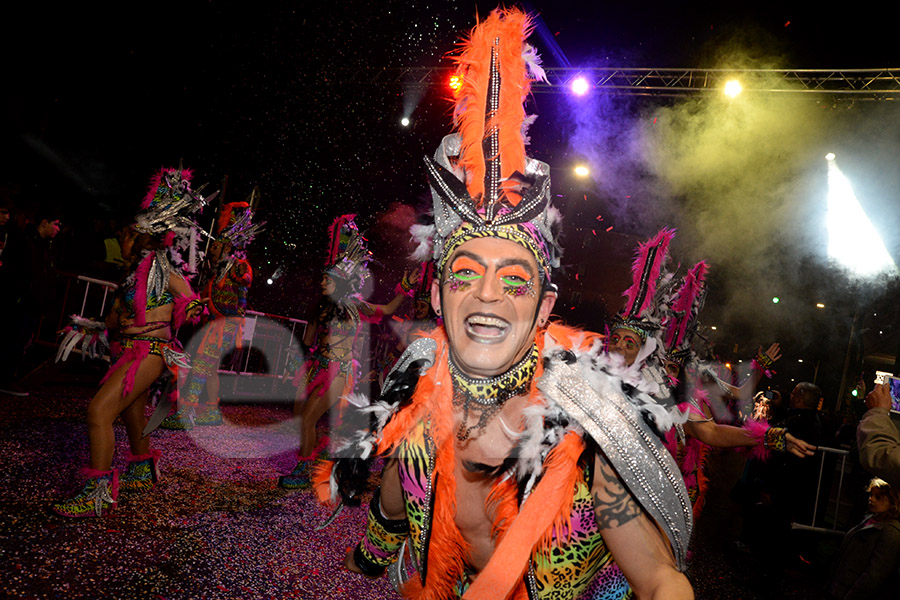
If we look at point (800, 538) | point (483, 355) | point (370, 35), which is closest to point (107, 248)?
point (370, 35)

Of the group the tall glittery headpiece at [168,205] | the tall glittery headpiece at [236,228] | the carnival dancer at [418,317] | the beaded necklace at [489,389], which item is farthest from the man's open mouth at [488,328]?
the tall glittery headpiece at [236,228]

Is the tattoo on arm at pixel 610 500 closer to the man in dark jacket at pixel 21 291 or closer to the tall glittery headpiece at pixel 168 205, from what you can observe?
the tall glittery headpiece at pixel 168 205

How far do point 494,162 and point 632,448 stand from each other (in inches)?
42.1

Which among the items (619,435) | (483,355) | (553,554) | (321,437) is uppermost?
(483,355)

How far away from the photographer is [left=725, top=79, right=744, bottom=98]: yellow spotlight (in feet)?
25.6

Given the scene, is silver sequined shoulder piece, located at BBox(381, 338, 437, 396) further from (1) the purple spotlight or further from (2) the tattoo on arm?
(1) the purple spotlight

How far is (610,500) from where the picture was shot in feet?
4.78

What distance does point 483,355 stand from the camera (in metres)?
1.66

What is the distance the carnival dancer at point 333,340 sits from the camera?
4945 mm

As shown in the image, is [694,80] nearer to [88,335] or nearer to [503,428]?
[503,428]

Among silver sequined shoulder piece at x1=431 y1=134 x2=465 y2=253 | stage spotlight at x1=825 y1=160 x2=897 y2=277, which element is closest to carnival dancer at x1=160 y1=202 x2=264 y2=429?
silver sequined shoulder piece at x1=431 y1=134 x2=465 y2=253

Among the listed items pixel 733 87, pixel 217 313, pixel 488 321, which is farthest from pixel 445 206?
pixel 733 87

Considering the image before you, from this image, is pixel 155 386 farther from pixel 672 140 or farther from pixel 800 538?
pixel 672 140

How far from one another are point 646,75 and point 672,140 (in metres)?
3.00
